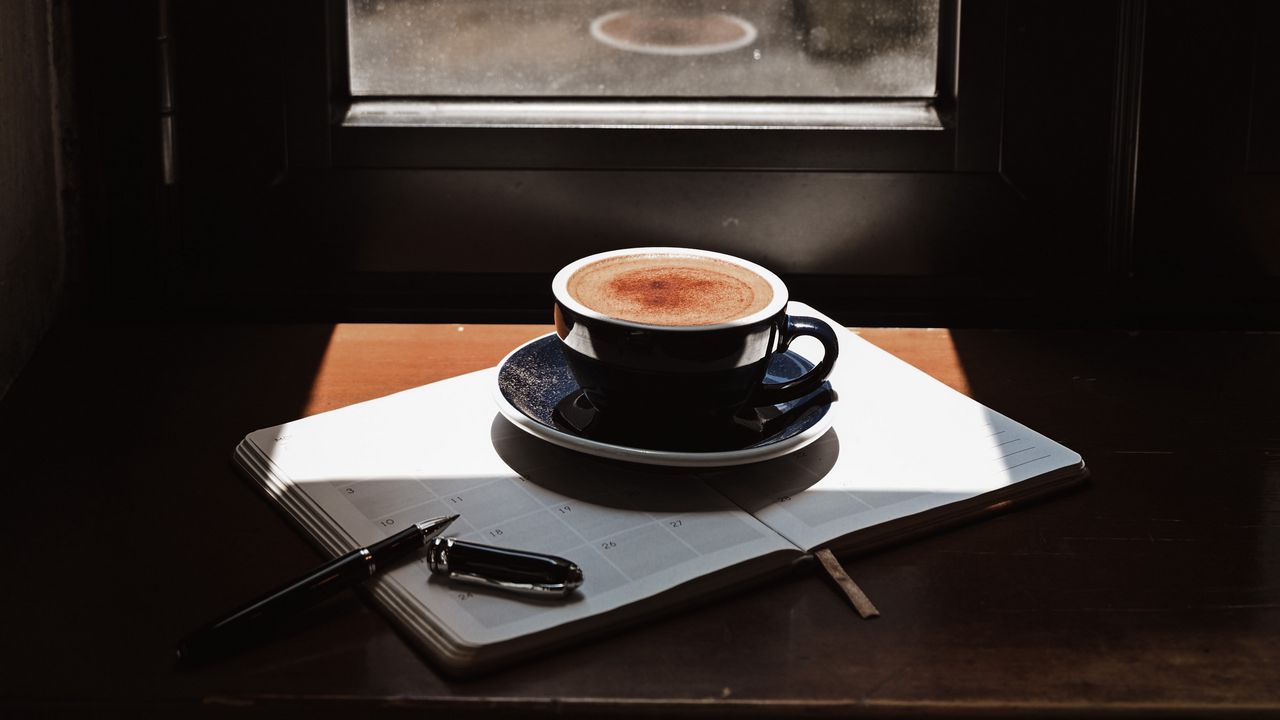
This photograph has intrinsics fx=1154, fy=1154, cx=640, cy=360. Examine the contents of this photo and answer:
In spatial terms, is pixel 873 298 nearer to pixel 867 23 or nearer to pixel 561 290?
pixel 867 23

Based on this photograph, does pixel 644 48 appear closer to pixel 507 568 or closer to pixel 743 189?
pixel 743 189

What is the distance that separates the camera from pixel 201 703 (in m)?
0.47

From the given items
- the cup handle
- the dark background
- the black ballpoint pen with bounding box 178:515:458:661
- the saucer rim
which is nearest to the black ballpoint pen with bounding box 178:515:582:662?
the black ballpoint pen with bounding box 178:515:458:661

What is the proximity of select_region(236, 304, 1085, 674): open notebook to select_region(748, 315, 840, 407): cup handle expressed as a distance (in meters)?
0.04

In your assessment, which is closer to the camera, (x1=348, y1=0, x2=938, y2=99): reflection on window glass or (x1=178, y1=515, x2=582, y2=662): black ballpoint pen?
(x1=178, y1=515, x2=582, y2=662): black ballpoint pen

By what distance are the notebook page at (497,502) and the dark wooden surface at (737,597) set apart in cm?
2

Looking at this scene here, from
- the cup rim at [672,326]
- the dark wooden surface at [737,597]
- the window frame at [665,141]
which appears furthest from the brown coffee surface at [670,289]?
the window frame at [665,141]

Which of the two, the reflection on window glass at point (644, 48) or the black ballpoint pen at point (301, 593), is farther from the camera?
the reflection on window glass at point (644, 48)

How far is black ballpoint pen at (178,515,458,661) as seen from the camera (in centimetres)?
50

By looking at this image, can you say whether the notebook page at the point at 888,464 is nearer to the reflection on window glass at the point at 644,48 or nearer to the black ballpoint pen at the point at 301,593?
the black ballpoint pen at the point at 301,593

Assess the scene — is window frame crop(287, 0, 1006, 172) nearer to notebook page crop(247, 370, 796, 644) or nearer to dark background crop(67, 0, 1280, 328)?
dark background crop(67, 0, 1280, 328)

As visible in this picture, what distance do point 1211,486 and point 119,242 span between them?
887 mm

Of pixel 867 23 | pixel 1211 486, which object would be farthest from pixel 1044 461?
pixel 867 23

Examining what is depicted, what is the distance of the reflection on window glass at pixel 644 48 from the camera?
3.43 feet
